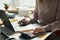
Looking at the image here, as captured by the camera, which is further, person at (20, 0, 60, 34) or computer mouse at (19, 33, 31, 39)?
person at (20, 0, 60, 34)

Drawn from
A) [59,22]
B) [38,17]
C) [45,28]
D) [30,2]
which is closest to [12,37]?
[45,28]

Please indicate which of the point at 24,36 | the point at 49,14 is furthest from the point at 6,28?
the point at 49,14

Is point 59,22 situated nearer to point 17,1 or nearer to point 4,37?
point 4,37

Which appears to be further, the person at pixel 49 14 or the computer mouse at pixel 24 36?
the person at pixel 49 14

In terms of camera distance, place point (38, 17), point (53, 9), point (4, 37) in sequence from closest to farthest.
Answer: point (4, 37) < point (53, 9) < point (38, 17)

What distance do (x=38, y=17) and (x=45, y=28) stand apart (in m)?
0.41

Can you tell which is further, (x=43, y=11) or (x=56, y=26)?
(x=43, y=11)

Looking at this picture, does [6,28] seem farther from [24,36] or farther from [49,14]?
[49,14]

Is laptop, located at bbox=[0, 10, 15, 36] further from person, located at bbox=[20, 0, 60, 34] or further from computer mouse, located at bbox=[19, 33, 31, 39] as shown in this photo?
person, located at bbox=[20, 0, 60, 34]

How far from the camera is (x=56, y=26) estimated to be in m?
1.38

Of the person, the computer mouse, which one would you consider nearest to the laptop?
the computer mouse

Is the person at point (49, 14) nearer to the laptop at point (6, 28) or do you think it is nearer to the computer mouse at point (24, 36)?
the computer mouse at point (24, 36)

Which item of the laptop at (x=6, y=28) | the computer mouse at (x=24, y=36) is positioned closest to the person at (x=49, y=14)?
the computer mouse at (x=24, y=36)

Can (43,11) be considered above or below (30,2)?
above
